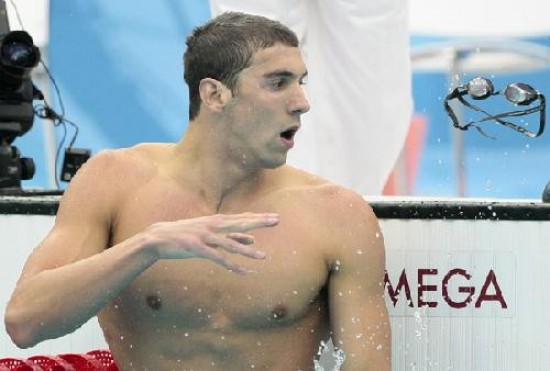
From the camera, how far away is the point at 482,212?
2.95 metres

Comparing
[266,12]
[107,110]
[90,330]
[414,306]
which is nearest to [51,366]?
[90,330]

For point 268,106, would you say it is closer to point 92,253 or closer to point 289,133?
point 289,133

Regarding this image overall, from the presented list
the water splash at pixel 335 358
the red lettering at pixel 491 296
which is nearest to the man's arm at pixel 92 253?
the water splash at pixel 335 358

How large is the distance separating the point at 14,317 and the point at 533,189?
3.48m

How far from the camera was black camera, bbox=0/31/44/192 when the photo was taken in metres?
3.84

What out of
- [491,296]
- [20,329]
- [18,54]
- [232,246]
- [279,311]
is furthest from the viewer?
[18,54]

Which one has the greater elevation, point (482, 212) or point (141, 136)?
point (482, 212)

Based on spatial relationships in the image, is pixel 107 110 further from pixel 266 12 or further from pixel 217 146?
pixel 217 146

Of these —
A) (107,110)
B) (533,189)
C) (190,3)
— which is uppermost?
(190,3)

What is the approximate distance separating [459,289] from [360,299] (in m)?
0.35

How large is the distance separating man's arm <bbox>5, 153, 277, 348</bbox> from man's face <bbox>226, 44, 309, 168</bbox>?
0.26 metres

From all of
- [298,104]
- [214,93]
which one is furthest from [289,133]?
[214,93]

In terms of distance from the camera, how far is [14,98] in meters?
3.93

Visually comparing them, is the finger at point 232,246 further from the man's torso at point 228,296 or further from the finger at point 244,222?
the man's torso at point 228,296
